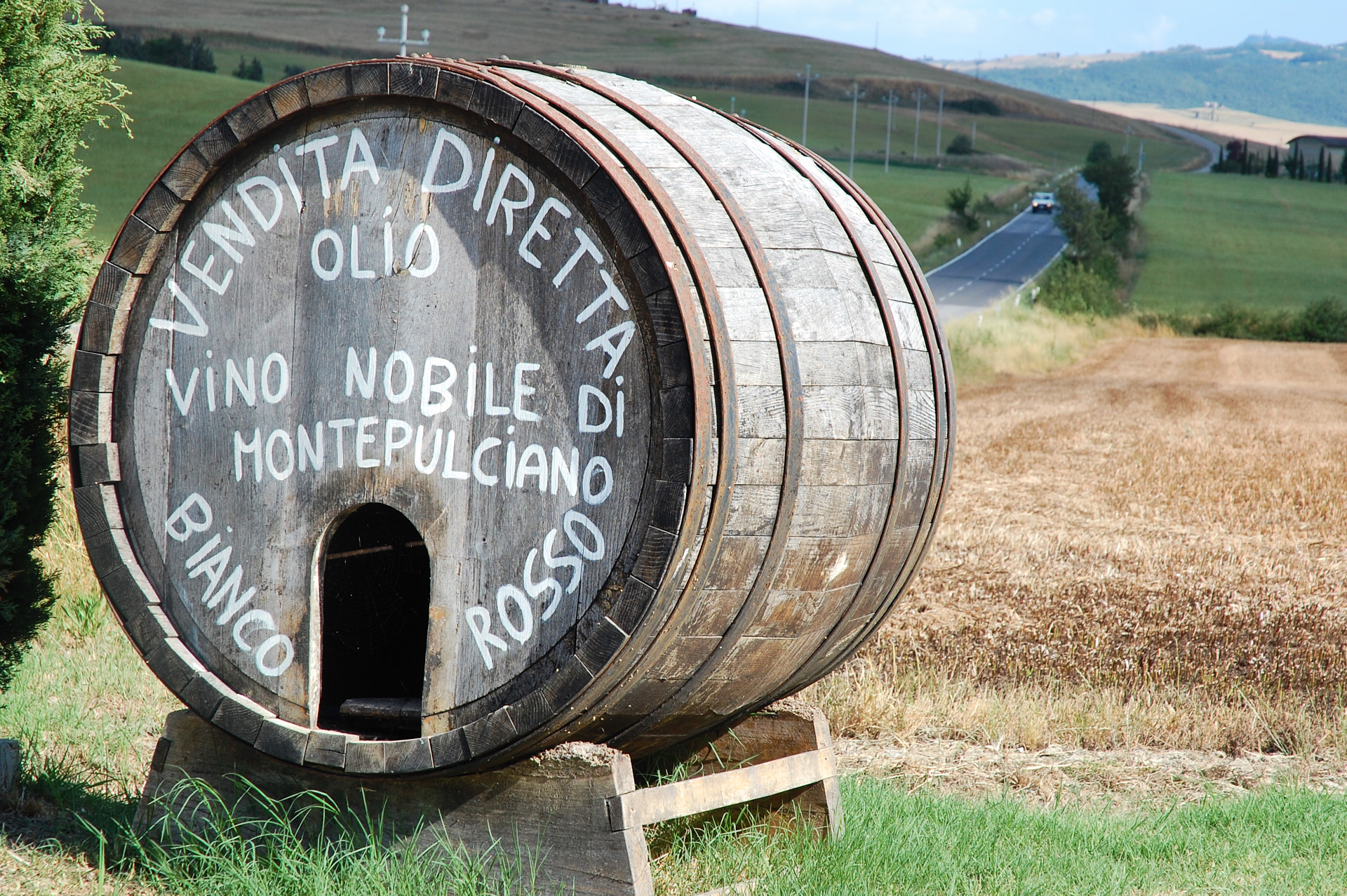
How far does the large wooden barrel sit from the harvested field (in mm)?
2676

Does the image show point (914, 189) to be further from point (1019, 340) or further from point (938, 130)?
point (938, 130)

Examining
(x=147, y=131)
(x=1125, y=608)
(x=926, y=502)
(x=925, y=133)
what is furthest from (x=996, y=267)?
(x=925, y=133)

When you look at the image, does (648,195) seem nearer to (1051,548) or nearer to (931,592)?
(931,592)

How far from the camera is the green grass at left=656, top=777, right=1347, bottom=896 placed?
10.4 feet

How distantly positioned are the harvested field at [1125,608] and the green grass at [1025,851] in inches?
49.5

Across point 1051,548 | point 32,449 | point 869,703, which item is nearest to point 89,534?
point 32,449

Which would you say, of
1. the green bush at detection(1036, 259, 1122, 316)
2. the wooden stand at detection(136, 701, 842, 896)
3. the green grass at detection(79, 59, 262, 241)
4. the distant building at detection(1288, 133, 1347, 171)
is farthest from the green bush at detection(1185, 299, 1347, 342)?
the distant building at detection(1288, 133, 1347, 171)

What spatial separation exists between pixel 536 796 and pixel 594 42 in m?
140

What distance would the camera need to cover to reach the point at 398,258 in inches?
115

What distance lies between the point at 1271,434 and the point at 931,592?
11867 mm

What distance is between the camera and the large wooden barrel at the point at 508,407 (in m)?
Result: 2.63

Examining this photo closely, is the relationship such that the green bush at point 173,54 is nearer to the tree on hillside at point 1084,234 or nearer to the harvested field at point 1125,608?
the tree on hillside at point 1084,234

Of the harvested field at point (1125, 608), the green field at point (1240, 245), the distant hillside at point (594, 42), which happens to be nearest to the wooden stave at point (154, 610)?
the harvested field at point (1125, 608)

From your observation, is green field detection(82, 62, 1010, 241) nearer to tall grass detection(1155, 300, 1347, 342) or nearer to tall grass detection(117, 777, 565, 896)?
tall grass detection(1155, 300, 1347, 342)
